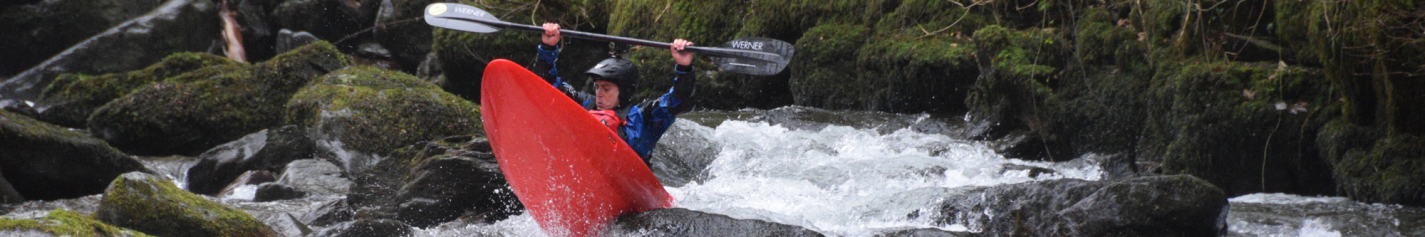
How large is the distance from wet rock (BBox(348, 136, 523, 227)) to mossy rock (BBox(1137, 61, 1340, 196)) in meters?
3.50

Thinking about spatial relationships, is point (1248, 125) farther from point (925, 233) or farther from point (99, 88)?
point (99, 88)

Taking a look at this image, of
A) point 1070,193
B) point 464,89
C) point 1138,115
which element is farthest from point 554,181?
point 464,89

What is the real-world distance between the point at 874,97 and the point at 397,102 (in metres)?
3.66

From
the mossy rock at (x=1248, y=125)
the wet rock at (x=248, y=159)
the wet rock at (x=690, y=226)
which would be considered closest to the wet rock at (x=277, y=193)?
the wet rock at (x=248, y=159)

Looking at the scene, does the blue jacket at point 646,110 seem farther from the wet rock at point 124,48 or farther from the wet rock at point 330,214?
the wet rock at point 124,48

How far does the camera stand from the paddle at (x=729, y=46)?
4607mm

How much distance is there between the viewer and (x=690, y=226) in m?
3.74

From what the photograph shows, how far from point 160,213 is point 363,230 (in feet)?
2.78

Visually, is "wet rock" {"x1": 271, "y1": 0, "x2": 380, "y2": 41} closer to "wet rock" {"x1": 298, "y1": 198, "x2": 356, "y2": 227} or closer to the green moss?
the green moss

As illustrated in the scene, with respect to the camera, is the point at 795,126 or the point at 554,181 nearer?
the point at 554,181

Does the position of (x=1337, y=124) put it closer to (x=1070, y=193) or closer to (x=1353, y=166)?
(x=1353, y=166)

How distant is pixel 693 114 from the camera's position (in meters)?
8.13

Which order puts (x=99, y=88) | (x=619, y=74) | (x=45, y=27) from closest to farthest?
(x=619, y=74), (x=99, y=88), (x=45, y=27)

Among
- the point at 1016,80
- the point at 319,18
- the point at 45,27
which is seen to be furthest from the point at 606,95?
the point at 45,27
